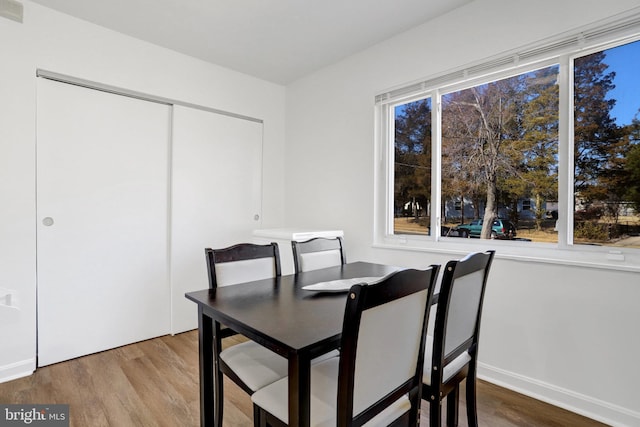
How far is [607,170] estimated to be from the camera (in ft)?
6.10

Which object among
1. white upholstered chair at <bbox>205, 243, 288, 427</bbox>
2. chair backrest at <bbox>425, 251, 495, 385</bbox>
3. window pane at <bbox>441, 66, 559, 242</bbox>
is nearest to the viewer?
chair backrest at <bbox>425, 251, 495, 385</bbox>

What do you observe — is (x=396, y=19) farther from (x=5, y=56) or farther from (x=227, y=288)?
(x=5, y=56)

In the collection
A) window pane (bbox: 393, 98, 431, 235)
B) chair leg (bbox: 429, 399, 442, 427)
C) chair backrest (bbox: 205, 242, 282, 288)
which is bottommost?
chair leg (bbox: 429, 399, 442, 427)

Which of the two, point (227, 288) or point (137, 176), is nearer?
point (227, 288)

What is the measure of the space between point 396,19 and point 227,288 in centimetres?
227

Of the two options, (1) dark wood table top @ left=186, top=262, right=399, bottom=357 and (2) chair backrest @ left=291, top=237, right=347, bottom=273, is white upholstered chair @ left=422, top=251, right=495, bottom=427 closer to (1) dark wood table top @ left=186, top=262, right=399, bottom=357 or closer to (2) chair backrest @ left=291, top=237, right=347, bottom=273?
(1) dark wood table top @ left=186, top=262, right=399, bottom=357

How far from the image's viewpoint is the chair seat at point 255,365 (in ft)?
4.46

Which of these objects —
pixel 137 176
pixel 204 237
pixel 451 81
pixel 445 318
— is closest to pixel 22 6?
pixel 137 176

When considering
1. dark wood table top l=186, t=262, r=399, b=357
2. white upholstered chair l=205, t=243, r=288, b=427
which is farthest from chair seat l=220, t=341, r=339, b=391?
dark wood table top l=186, t=262, r=399, b=357

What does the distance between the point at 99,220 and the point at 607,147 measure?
3.50 m

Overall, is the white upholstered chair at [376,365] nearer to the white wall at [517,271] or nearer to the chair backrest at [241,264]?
the chair backrest at [241,264]

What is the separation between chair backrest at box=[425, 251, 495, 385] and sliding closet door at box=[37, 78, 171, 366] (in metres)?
2.55

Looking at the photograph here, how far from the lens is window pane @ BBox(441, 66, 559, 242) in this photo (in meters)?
2.07

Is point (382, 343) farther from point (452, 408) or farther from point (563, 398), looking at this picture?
point (563, 398)
